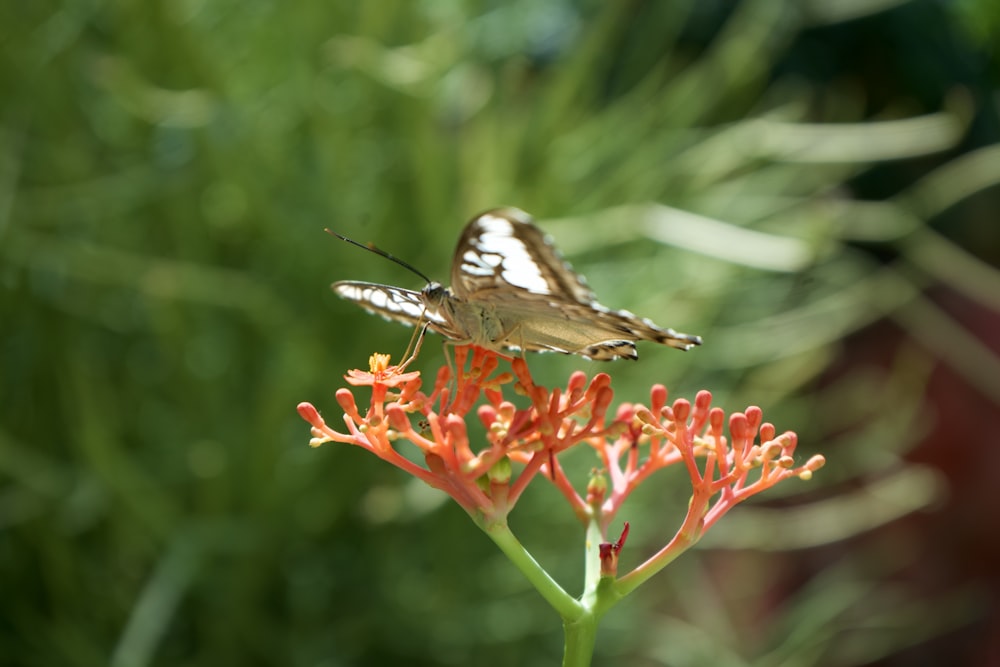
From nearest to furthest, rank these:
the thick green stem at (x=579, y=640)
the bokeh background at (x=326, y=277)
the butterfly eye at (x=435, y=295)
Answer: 1. the thick green stem at (x=579, y=640)
2. the butterfly eye at (x=435, y=295)
3. the bokeh background at (x=326, y=277)

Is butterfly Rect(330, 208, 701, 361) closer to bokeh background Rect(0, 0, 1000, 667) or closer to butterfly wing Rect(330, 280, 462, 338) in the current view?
butterfly wing Rect(330, 280, 462, 338)

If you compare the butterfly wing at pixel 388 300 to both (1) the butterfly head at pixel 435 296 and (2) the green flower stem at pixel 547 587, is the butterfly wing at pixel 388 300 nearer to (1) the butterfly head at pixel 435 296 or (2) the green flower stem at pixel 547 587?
(1) the butterfly head at pixel 435 296

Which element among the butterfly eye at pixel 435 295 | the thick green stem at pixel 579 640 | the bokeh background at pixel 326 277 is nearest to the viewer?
the thick green stem at pixel 579 640

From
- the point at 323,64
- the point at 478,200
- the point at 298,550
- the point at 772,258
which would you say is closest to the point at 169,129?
→ the point at 323,64

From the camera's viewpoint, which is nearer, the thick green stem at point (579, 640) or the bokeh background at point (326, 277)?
the thick green stem at point (579, 640)

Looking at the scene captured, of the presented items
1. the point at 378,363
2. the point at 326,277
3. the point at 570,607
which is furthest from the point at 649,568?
the point at 326,277

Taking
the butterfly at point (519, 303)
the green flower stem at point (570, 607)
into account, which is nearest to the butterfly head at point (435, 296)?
the butterfly at point (519, 303)

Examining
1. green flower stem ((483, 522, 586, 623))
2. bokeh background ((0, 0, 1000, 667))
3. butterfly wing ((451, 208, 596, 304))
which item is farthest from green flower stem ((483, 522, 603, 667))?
bokeh background ((0, 0, 1000, 667))

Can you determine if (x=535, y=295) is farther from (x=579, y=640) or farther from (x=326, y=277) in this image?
(x=326, y=277)
